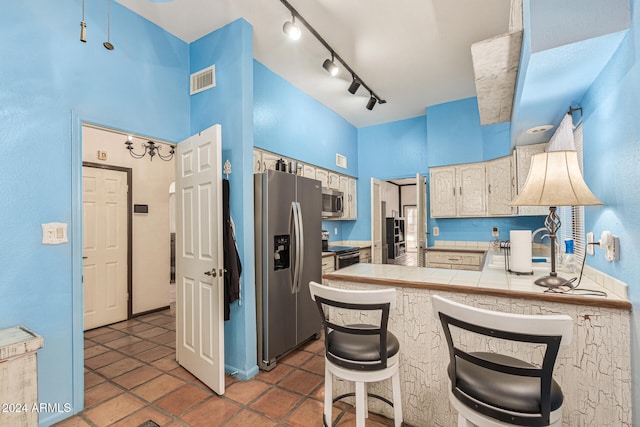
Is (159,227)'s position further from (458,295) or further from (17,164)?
(458,295)

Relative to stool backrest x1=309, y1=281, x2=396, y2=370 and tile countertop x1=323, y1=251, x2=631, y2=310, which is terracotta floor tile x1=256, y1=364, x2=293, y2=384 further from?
stool backrest x1=309, y1=281, x2=396, y2=370

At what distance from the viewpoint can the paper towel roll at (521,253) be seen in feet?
6.30

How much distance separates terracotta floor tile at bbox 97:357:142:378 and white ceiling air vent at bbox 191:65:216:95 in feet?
9.01

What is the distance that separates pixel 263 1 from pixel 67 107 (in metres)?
1.72

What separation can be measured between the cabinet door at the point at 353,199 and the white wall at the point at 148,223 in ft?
10.3

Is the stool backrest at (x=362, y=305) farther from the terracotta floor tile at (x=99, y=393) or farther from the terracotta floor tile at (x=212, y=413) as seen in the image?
the terracotta floor tile at (x=99, y=393)

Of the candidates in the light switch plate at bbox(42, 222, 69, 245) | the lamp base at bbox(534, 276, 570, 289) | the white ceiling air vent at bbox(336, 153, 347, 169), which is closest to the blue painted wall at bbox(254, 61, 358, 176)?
the white ceiling air vent at bbox(336, 153, 347, 169)

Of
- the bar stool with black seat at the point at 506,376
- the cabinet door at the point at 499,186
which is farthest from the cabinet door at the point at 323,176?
the bar stool with black seat at the point at 506,376

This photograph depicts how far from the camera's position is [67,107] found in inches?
82.6

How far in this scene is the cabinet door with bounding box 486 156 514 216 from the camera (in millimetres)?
4109

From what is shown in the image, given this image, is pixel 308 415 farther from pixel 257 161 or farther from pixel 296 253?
pixel 257 161

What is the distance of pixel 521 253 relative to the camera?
193 cm

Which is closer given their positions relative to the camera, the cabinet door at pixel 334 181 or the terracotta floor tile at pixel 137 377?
the terracotta floor tile at pixel 137 377

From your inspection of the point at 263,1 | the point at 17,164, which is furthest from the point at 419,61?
the point at 17,164
